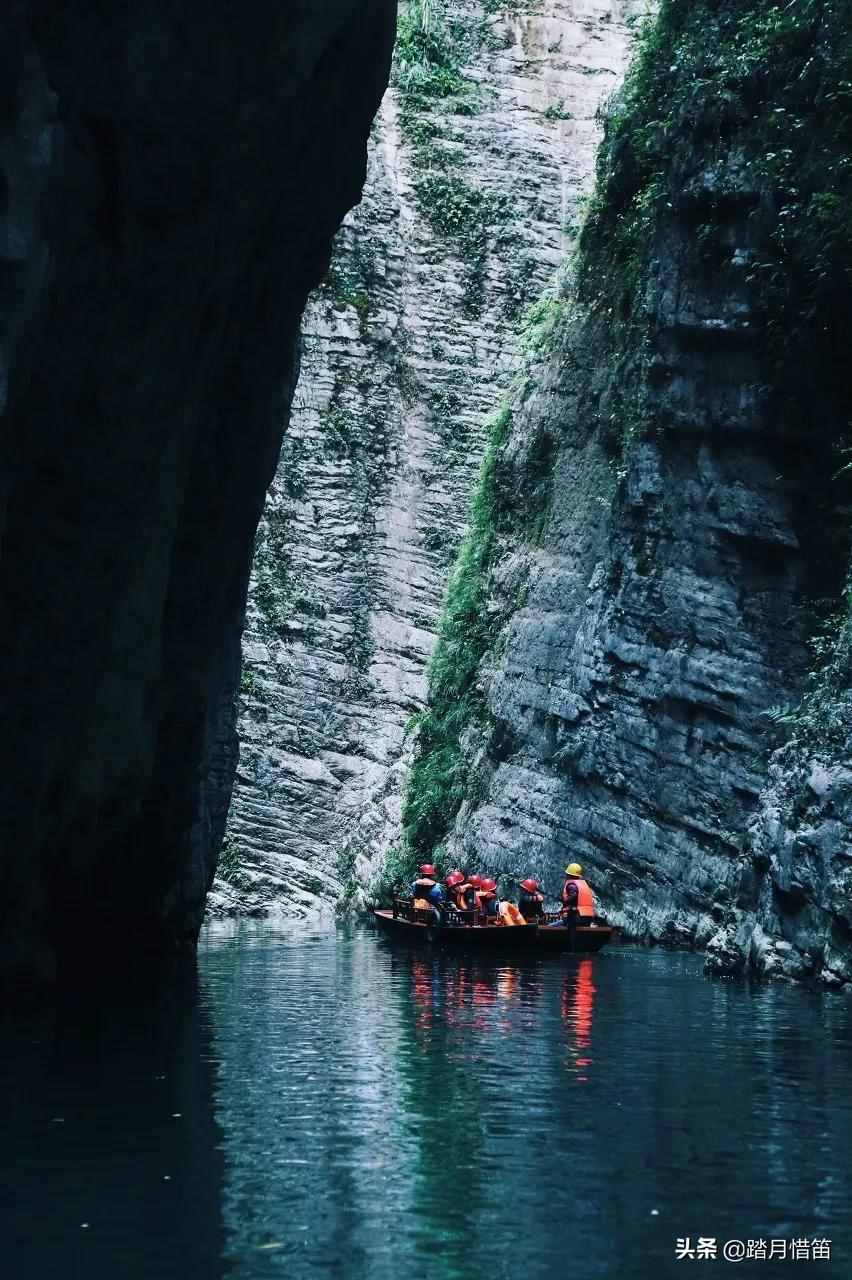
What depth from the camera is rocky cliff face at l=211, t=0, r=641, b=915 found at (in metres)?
48.5

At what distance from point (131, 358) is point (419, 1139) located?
32.2 ft

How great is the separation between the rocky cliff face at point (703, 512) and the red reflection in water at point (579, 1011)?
7.07 feet

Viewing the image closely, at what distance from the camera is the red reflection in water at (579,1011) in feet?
44.1

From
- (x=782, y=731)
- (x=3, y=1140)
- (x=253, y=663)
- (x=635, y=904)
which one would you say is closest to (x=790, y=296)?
(x=782, y=731)

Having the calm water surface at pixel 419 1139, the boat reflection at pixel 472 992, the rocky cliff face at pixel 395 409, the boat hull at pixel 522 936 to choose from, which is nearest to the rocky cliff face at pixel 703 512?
the boat hull at pixel 522 936

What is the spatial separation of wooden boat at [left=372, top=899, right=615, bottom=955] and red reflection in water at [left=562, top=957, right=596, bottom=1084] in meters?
1.39

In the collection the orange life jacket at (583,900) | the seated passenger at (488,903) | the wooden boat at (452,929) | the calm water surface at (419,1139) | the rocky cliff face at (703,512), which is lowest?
the wooden boat at (452,929)

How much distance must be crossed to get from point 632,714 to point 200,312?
15031 mm

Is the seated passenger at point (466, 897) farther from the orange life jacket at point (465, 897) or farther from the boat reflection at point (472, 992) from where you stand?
the boat reflection at point (472, 992)

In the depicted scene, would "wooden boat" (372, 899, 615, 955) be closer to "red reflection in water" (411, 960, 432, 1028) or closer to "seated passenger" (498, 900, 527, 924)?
"seated passenger" (498, 900, 527, 924)

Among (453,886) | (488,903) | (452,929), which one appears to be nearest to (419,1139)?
(452,929)

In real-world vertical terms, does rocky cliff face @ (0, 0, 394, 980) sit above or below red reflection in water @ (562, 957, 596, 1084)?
above

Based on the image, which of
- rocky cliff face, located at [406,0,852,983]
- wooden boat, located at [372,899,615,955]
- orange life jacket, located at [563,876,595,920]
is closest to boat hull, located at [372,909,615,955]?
Answer: wooden boat, located at [372,899,615,955]

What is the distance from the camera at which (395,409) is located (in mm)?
52594
